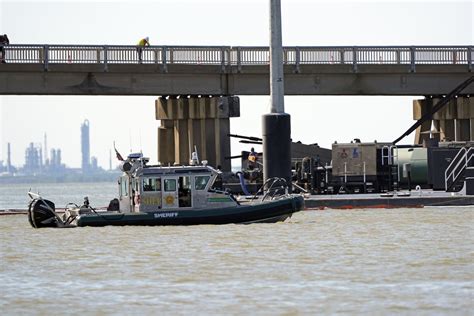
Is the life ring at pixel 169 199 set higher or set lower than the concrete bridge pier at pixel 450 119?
lower

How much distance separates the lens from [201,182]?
52906 mm

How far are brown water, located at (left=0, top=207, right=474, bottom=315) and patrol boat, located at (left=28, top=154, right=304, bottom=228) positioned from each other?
1.41 ft

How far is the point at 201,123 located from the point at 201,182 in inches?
1177

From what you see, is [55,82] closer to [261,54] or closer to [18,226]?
[261,54]

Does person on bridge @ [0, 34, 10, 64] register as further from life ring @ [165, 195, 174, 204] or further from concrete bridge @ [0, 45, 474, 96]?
life ring @ [165, 195, 174, 204]

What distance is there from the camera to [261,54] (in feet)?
269

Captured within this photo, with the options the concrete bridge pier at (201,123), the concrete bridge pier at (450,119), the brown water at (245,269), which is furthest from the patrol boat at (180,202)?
the concrete bridge pier at (450,119)

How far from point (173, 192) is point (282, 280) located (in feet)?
60.4

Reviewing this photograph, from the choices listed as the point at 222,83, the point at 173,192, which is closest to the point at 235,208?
the point at 173,192

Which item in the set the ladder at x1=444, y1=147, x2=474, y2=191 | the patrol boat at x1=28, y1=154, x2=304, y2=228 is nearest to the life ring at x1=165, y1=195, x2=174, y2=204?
the patrol boat at x1=28, y1=154, x2=304, y2=228

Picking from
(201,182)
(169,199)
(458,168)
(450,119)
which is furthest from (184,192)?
(450,119)

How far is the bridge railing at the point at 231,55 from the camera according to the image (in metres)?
77.9

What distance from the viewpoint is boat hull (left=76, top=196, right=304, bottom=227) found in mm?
52969
